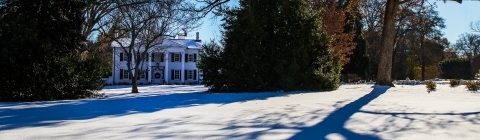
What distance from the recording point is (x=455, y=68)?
2611 inches

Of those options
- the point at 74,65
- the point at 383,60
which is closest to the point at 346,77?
the point at 383,60

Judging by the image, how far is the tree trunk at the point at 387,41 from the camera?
936 inches

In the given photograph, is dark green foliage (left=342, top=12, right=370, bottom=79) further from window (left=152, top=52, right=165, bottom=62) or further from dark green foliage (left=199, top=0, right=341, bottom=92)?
dark green foliage (left=199, top=0, right=341, bottom=92)

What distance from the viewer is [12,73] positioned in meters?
16.2

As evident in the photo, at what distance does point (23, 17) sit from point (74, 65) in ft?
9.41

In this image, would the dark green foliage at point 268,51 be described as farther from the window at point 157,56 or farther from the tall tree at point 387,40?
the window at point 157,56

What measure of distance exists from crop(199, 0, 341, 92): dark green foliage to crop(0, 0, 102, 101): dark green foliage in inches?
239

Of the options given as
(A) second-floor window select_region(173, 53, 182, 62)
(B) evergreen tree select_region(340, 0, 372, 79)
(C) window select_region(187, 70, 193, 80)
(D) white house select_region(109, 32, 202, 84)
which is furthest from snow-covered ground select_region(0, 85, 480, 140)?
(C) window select_region(187, 70, 193, 80)

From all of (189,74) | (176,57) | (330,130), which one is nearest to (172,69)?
(176,57)

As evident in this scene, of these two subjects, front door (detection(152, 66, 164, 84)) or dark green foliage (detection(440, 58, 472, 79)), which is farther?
front door (detection(152, 66, 164, 84))

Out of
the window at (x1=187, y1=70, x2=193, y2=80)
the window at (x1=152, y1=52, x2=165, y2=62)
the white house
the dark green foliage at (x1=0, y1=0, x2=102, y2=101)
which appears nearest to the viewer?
the dark green foliage at (x1=0, y1=0, x2=102, y2=101)

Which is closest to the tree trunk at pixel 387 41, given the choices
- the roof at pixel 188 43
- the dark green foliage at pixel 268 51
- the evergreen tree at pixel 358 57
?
the dark green foliage at pixel 268 51

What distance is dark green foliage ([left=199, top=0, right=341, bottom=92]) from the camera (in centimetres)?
2109

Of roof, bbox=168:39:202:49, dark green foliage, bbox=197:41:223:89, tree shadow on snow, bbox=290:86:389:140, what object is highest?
roof, bbox=168:39:202:49
